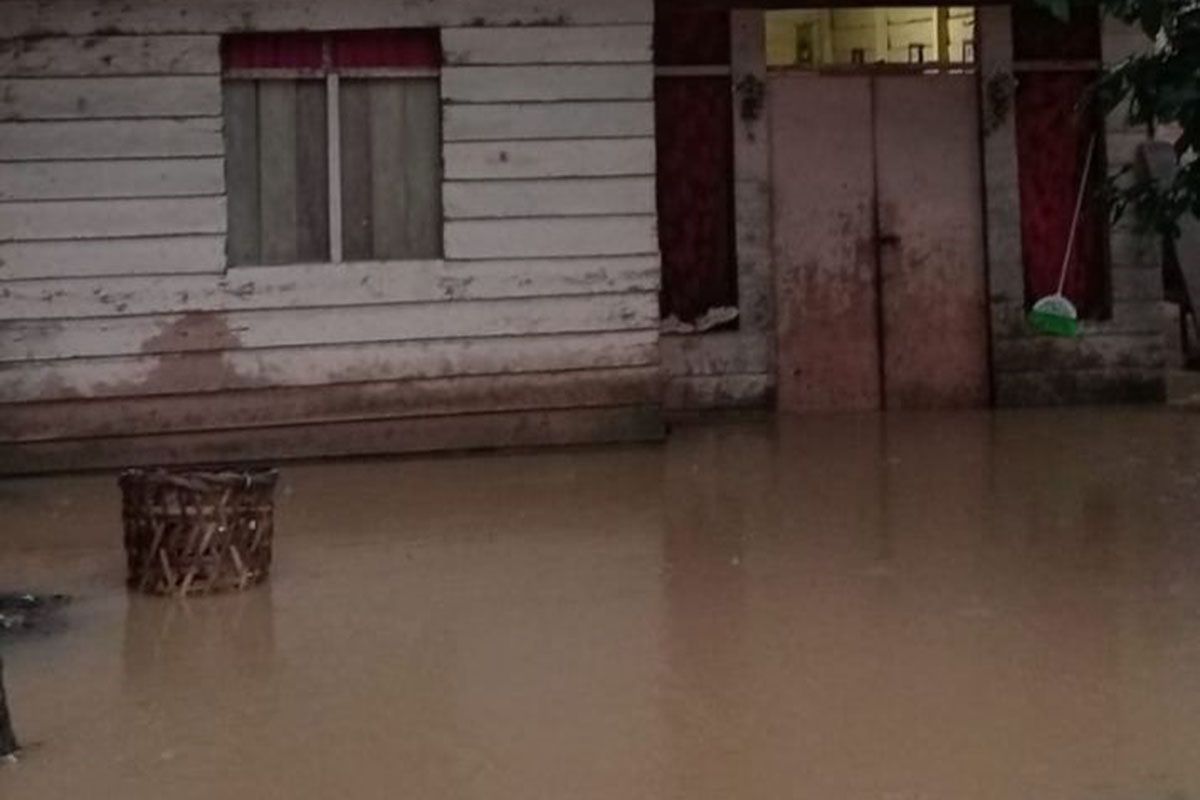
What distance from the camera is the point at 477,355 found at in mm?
9039

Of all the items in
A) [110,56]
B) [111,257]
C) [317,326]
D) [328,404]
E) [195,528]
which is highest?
[110,56]

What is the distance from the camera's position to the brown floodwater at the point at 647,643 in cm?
410

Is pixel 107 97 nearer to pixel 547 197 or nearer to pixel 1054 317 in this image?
pixel 547 197

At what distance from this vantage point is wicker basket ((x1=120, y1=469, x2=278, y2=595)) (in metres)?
5.77

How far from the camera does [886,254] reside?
10.7 m

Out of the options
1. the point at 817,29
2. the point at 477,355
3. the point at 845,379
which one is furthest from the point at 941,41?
the point at 477,355

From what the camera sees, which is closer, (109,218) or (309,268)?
(109,218)

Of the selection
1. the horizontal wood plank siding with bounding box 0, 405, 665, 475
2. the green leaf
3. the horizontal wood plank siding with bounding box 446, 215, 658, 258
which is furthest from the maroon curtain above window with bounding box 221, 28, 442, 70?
the green leaf

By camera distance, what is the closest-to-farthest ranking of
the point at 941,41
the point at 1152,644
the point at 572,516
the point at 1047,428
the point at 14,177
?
the point at 1152,644, the point at 572,516, the point at 14,177, the point at 1047,428, the point at 941,41

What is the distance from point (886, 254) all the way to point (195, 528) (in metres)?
5.84

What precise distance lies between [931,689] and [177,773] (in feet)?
6.23

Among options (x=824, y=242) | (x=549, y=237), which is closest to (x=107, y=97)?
(x=549, y=237)

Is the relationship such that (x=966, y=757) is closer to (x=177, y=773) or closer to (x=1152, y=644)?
Answer: (x=1152, y=644)

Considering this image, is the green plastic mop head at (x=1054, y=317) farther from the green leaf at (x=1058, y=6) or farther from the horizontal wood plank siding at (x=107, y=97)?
the green leaf at (x=1058, y=6)
